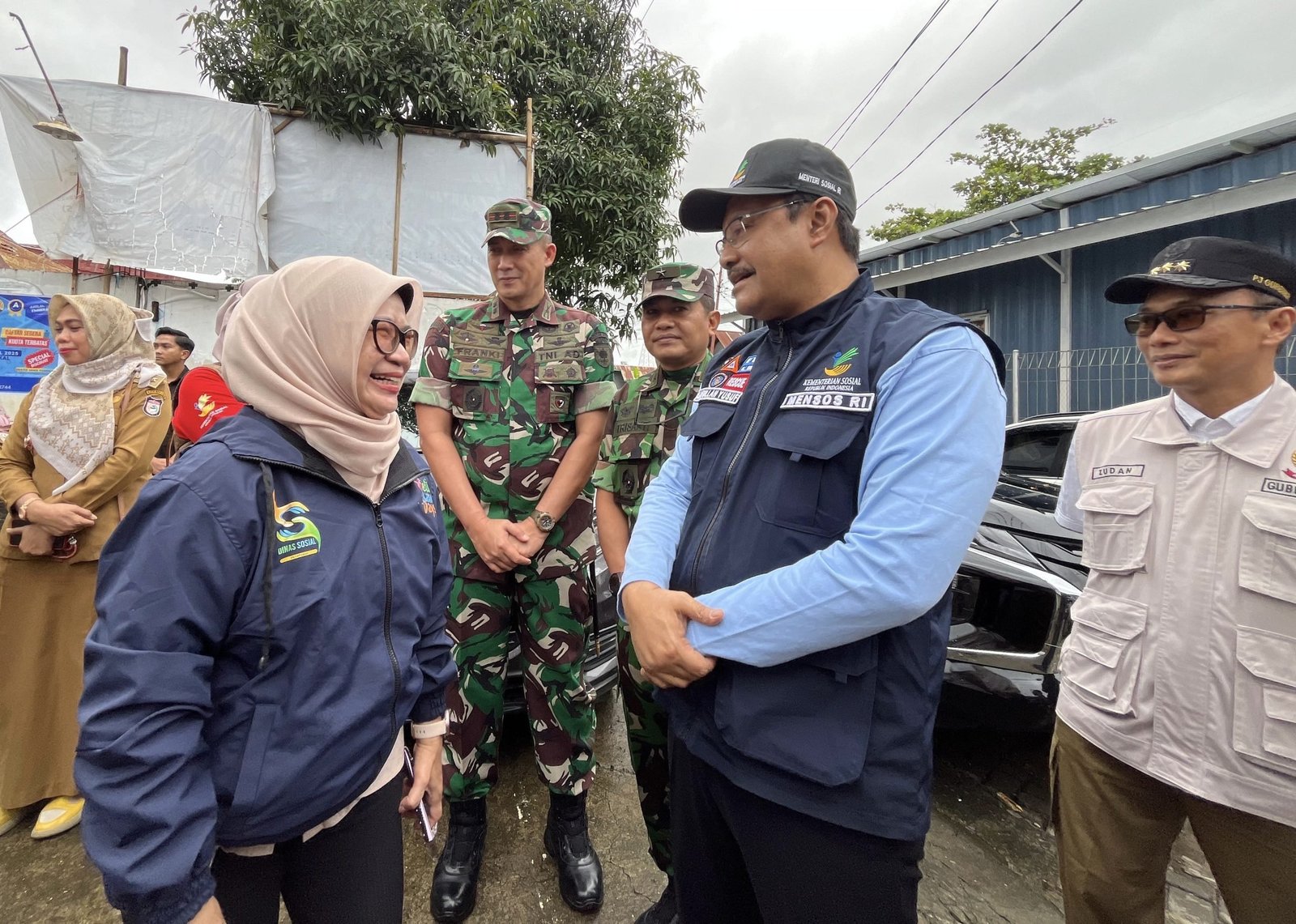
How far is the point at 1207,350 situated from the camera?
154cm

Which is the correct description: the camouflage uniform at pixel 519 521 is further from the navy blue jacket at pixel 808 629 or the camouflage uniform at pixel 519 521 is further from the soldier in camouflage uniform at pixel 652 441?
the navy blue jacket at pixel 808 629

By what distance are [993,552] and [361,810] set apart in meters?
2.48

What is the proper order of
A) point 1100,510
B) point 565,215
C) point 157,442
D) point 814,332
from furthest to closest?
point 565,215 < point 157,442 < point 1100,510 < point 814,332

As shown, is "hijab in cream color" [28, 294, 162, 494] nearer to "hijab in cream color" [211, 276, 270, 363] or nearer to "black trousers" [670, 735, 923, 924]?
"hijab in cream color" [211, 276, 270, 363]

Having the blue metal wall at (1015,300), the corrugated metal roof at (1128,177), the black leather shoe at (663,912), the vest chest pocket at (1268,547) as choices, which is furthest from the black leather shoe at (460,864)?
the blue metal wall at (1015,300)

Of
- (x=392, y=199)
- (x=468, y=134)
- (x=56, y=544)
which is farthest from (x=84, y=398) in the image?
(x=468, y=134)

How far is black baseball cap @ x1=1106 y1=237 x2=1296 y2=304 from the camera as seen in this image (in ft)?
4.96

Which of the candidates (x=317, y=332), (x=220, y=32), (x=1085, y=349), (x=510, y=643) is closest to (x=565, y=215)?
(x=220, y=32)

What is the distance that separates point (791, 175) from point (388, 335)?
0.84 metres

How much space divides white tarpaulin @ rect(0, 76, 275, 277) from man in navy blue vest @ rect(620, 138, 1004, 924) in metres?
7.27

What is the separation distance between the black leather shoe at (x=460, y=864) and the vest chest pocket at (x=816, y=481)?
5.66 feet

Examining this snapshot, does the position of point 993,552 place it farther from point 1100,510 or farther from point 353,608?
point 353,608

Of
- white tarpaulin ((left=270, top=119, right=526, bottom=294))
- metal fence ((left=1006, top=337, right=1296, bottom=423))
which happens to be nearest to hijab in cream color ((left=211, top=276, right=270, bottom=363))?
white tarpaulin ((left=270, top=119, right=526, bottom=294))

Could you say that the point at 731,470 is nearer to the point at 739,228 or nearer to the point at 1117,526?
the point at 739,228
